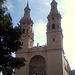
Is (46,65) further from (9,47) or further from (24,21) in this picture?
(9,47)

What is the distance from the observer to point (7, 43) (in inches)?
537

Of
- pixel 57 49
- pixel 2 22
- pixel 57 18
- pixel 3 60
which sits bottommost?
pixel 3 60

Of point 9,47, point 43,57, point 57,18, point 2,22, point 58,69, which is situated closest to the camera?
point 2,22

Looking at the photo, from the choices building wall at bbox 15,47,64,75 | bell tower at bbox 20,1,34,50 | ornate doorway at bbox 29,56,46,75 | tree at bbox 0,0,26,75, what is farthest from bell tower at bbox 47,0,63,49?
tree at bbox 0,0,26,75

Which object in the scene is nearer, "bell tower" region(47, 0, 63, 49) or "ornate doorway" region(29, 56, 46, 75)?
"bell tower" region(47, 0, 63, 49)

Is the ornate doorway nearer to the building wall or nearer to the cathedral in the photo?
the cathedral

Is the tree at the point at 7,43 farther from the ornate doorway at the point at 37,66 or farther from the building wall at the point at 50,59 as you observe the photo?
the ornate doorway at the point at 37,66

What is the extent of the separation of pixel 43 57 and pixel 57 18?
11.1m

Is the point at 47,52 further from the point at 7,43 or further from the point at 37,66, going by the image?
the point at 7,43

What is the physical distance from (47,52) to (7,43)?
947 inches

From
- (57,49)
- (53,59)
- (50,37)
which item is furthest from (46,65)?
(50,37)

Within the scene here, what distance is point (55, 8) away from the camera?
43.2 meters

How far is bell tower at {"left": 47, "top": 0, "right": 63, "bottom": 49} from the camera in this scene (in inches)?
1465

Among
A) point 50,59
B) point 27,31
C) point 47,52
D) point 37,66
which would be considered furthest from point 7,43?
point 27,31
